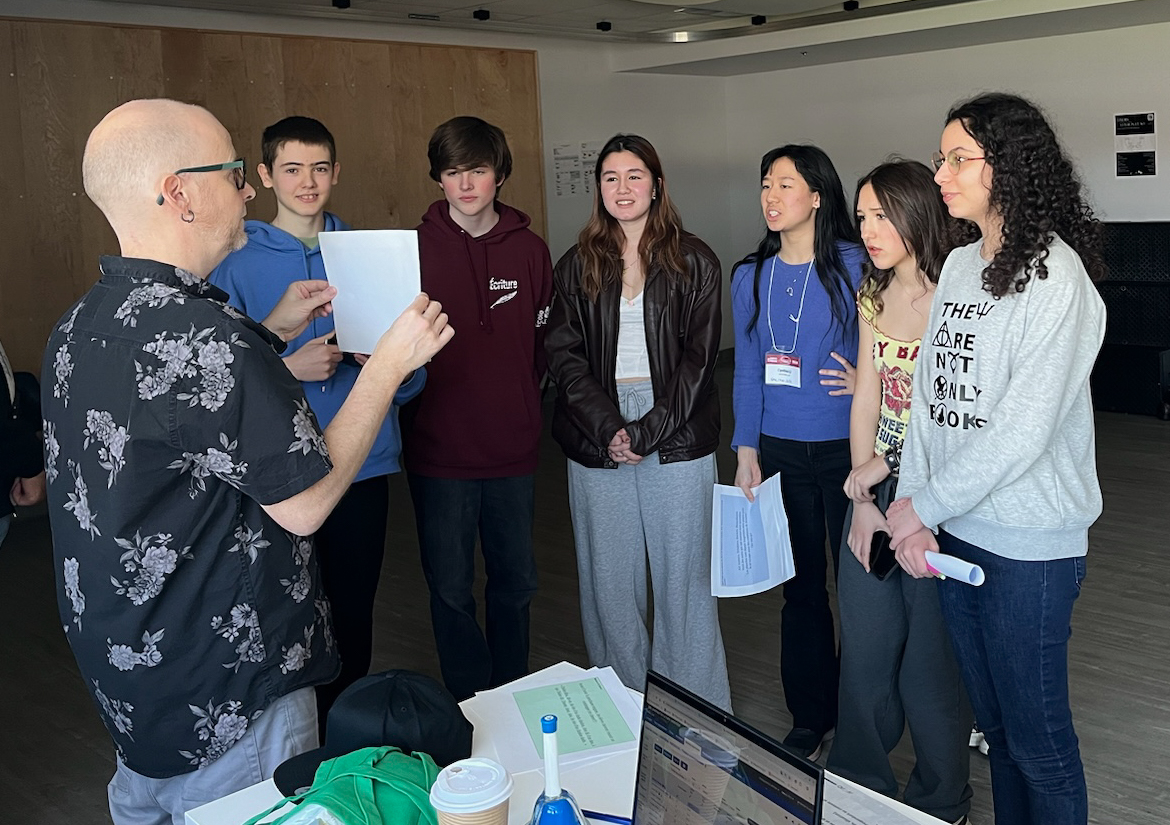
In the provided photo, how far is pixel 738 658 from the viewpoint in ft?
12.9

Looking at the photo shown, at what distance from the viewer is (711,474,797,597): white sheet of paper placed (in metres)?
2.94

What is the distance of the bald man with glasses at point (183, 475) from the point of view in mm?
1604

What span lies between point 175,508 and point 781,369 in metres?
1.79

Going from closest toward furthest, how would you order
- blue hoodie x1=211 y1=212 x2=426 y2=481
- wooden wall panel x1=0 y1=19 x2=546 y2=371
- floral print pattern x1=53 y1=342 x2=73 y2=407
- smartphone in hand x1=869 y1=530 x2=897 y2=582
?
floral print pattern x1=53 y1=342 x2=73 y2=407
smartphone in hand x1=869 y1=530 x2=897 y2=582
blue hoodie x1=211 y1=212 x2=426 y2=481
wooden wall panel x1=0 y1=19 x2=546 y2=371

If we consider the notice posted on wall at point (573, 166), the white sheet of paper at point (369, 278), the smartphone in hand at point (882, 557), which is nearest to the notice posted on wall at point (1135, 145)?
the notice posted on wall at point (573, 166)

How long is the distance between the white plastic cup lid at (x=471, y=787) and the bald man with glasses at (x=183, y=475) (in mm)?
493

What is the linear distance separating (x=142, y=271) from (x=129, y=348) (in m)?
0.13

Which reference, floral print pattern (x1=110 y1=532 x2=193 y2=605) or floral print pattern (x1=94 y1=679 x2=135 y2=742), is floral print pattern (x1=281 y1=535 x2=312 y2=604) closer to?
floral print pattern (x1=110 y1=532 x2=193 y2=605)

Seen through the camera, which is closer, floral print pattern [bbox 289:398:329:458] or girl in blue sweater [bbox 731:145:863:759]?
floral print pattern [bbox 289:398:329:458]

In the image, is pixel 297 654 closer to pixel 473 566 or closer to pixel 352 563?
pixel 352 563

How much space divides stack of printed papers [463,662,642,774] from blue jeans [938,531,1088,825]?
70 cm

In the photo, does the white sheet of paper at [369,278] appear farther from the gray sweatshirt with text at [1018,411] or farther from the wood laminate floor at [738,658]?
the wood laminate floor at [738,658]

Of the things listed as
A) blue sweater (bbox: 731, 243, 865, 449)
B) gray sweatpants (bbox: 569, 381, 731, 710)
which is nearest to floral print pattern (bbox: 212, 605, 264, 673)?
gray sweatpants (bbox: 569, 381, 731, 710)

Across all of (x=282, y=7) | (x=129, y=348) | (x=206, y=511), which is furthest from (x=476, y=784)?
(x=282, y=7)
